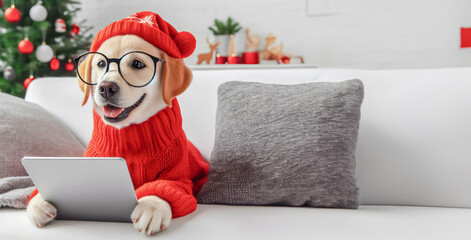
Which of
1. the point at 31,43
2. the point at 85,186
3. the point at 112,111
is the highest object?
the point at 31,43

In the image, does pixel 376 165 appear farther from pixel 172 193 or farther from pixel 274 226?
pixel 172 193

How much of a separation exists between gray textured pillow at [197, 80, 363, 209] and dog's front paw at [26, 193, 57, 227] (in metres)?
0.38

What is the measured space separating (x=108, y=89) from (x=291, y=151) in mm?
474

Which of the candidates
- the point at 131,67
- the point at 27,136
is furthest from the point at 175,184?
the point at 27,136

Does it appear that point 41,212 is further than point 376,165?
No

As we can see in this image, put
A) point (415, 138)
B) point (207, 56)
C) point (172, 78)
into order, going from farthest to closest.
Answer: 1. point (207, 56)
2. point (415, 138)
3. point (172, 78)

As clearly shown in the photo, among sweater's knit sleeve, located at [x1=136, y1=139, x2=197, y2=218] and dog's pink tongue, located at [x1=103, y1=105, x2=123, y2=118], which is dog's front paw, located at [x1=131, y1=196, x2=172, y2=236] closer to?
sweater's knit sleeve, located at [x1=136, y1=139, x2=197, y2=218]

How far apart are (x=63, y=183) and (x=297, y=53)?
263 cm

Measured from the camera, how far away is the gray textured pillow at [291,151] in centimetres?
115

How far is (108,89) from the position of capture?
0.99 metres

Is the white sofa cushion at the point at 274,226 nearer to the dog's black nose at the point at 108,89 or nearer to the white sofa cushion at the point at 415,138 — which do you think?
the white sofa cushion at the point at 415,138

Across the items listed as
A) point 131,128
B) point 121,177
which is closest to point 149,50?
point 131,128

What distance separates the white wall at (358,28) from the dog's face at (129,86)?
226cm

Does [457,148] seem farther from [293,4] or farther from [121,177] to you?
[293,4]
